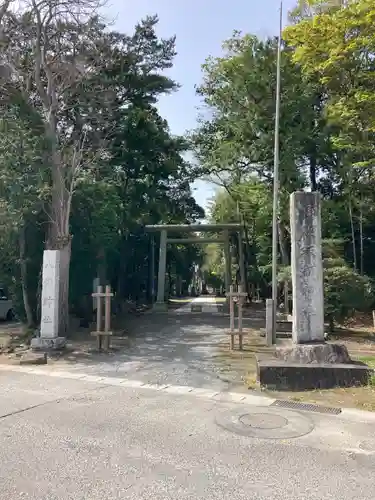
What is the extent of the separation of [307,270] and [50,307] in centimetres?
577

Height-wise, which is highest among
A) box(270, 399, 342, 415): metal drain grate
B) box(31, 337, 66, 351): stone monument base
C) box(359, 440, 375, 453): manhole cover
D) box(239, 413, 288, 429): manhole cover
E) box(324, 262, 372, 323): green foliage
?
box(324, 262, 372, 323): green foliage

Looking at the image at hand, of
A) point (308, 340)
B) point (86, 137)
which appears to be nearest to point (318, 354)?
point (308, 340)

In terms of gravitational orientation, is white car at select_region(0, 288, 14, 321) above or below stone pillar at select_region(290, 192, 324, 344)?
below

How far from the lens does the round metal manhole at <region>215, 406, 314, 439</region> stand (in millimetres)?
4426

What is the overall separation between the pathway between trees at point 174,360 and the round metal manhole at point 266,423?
130 cm

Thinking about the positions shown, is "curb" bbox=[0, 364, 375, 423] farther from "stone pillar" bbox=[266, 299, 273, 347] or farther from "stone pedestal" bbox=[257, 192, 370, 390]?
"stone pillar" bbox=[266, 299, 273, 347]

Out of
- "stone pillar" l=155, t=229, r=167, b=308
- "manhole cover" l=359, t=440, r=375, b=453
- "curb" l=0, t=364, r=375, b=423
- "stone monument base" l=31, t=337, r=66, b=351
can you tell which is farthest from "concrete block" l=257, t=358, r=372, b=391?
"stone pillar" l=155, t=229, r=167, b=308

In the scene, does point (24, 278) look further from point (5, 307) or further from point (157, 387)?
point (157, 387)

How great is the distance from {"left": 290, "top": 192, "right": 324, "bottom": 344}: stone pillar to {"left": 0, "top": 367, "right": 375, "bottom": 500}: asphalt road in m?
1.96

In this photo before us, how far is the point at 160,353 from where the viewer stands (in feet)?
32.2

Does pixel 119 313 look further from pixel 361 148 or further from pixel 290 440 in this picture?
pixel 290 440

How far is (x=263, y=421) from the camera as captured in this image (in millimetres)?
4844

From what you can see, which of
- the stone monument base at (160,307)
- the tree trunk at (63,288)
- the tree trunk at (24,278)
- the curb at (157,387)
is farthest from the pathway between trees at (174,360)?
the stone monument base at (160,307)

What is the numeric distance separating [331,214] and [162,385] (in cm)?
1399
